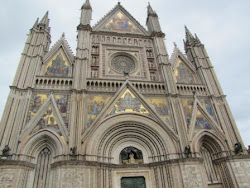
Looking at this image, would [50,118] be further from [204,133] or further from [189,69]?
[189,69]

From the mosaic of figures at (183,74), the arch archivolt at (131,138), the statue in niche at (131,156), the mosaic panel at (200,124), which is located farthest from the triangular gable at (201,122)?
the statue in niche at (131,156)

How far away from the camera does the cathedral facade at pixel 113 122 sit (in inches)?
451

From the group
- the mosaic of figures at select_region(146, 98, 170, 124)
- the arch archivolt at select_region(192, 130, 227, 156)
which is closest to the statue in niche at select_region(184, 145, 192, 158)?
the arch archivolt at select_region(192, 130, 227, 156)

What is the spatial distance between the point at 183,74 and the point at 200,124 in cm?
527

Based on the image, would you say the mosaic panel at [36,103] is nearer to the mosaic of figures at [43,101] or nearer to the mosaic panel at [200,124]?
the mosaic of figures at [43,101]

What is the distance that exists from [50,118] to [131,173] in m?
6.60

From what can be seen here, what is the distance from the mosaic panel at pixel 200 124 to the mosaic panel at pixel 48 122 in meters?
9.86

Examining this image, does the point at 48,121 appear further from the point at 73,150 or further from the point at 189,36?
the point at 189,36

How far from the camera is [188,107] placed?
15.1 meters

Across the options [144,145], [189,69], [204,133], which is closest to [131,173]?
[144,145]

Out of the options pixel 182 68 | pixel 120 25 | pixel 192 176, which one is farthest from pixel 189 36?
pixel 192 176

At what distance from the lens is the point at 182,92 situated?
15.9 meters

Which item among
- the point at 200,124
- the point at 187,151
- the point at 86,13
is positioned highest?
the point at 86,13

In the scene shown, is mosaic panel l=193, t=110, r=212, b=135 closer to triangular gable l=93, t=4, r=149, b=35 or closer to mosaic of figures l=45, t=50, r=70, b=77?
triangular gable l=93, t=4, r=149, b=35
